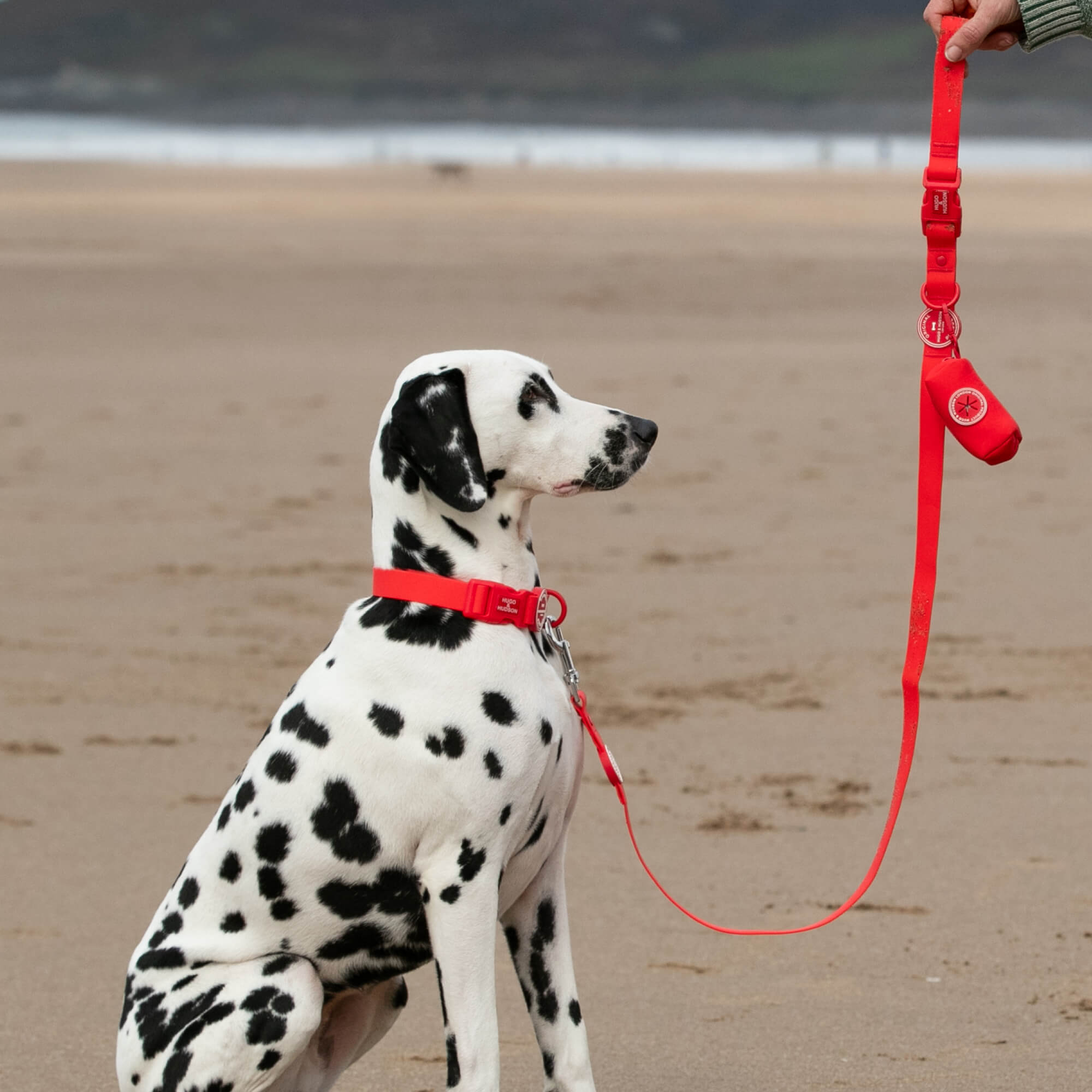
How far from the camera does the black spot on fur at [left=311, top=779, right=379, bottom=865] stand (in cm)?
316

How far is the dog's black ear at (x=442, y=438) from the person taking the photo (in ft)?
10.4

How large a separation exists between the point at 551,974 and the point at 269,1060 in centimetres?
59

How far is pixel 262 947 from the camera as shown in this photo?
3219 millimetres

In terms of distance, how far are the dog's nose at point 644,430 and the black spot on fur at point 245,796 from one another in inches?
39.3

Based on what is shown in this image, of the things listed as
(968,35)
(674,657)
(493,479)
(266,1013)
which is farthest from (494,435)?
(674,657)

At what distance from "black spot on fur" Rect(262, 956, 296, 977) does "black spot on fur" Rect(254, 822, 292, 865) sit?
0.58 feet

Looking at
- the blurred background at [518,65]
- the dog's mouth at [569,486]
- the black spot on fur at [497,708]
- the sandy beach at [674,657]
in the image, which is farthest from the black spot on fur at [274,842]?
the blurred background at [518,65]

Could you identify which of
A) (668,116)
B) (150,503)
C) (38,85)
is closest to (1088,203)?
(150,503)

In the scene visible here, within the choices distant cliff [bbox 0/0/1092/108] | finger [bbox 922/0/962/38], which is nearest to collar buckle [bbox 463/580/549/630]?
finger [bbox 922/0/962/38]

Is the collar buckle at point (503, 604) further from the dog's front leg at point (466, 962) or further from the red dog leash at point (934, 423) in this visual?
the dog's front leg at point (466, 962)

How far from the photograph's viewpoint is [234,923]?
323 cm

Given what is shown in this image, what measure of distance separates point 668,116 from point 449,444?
4264 inches

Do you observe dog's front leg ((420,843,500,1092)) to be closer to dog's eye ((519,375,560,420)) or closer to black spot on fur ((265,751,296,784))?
black spot on fur ((265,751,296,784))

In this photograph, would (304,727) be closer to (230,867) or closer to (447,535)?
(230,867)
